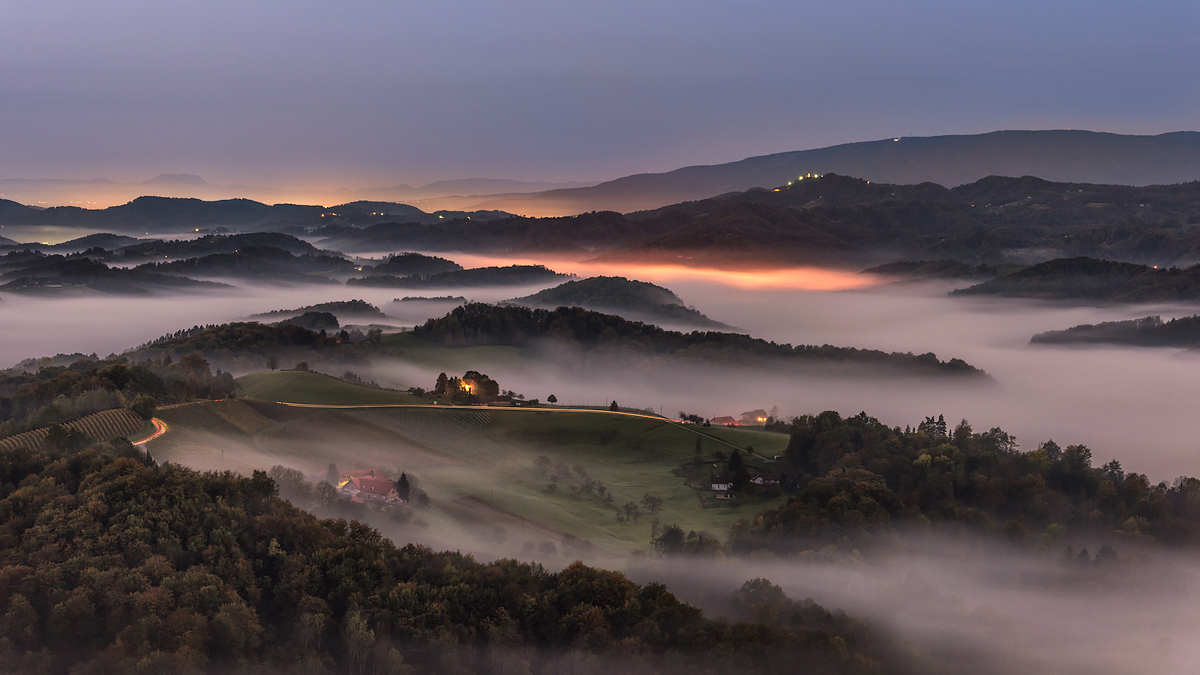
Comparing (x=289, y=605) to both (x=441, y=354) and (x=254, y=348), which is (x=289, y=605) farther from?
(x=254, y=348)

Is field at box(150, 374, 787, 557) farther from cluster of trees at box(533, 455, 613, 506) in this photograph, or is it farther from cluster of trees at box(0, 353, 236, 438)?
cluster of trees at box(0, 353, 236, 438)

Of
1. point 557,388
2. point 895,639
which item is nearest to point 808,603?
point 895,639

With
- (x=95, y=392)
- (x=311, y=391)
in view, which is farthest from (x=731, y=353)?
(x=95, y=392)

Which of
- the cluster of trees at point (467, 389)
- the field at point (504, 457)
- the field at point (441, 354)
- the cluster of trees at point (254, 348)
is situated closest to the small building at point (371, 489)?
the field at point (504, 457)

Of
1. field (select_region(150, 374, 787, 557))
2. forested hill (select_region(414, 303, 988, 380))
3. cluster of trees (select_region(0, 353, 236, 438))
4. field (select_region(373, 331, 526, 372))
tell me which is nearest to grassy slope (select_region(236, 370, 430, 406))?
field (select_region(150, 374, 787, 557))

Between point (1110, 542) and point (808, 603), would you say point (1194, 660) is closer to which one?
point (1110, 542)

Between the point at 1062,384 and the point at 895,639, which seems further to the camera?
the point at 1062,384

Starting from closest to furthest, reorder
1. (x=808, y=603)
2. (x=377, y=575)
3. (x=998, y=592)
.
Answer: (x=377, y=575) → (x=808, y=603) → (x=998, y=592)
